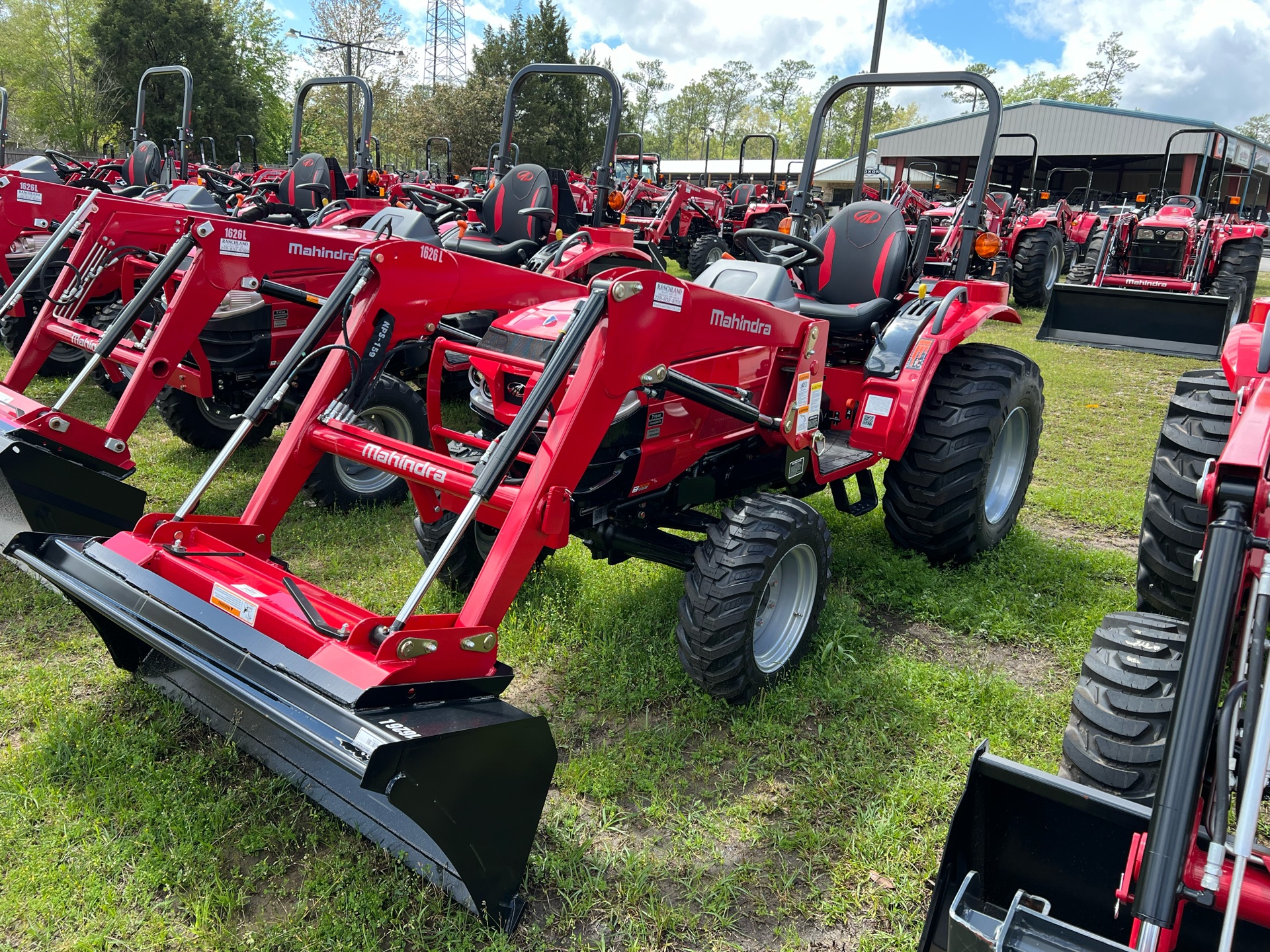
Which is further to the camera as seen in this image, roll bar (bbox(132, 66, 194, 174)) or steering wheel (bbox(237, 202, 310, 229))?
roll bar (bbox(132, 66, 194, 174))

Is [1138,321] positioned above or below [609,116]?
below

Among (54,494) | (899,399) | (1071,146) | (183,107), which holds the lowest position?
(54,494)

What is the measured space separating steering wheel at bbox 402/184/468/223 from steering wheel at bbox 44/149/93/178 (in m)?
4.32

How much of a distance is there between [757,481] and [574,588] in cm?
94

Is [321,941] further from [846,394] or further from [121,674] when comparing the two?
[846,394]

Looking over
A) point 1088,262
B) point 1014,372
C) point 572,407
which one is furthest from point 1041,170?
point 572,407

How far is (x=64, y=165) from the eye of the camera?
1123cm

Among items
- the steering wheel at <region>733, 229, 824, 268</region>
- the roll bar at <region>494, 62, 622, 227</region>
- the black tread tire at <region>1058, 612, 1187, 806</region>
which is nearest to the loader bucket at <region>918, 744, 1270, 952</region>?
the black tread tire at <region>1058, 612, 1187, 806</region>

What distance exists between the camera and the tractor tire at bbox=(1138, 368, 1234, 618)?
9.40 feet

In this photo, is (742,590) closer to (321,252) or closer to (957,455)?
(957,455)

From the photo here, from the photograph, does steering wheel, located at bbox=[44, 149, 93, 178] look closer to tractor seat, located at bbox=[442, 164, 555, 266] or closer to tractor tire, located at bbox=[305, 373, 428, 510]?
tractor seat, located at bbox=[442, 164, 555, 266]

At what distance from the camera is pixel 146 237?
5070mm

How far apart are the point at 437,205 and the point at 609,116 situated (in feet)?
10.2

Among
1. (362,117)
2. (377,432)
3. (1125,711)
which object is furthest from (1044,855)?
(362,117)
